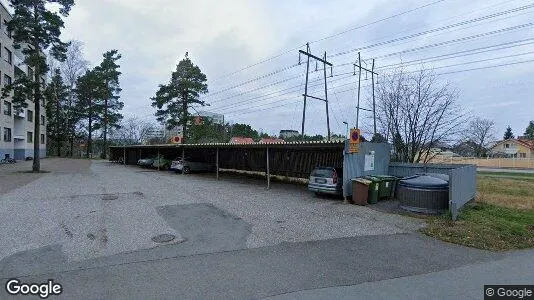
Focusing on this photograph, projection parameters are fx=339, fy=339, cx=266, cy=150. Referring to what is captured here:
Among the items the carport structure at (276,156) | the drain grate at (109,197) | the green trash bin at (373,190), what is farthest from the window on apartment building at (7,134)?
the green trash bin at (373,190)

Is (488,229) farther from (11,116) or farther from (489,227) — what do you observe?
(11,116)

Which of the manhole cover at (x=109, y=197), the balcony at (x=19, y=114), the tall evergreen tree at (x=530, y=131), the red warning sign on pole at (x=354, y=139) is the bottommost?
the manhole cover at (x=109, y=197)

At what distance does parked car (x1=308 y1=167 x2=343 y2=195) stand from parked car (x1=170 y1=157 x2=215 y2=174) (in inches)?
615

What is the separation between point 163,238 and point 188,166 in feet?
68.3

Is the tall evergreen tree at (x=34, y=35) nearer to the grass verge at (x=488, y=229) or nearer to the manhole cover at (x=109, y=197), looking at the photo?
the manhole cover at (x=109, y=197)

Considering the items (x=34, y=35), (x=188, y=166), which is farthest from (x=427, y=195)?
(x=34, y=35)

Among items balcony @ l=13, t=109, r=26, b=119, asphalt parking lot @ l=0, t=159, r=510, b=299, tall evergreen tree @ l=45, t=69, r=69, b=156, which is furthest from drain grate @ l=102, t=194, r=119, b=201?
tall evergreen tree @ l=45, t=69, r=69, b=156

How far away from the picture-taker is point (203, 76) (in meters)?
46.1

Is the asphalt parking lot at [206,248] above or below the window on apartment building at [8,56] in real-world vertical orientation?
below

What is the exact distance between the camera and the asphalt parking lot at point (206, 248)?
17.6 feet

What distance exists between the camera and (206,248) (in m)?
7.24

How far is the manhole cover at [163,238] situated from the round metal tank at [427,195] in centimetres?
826

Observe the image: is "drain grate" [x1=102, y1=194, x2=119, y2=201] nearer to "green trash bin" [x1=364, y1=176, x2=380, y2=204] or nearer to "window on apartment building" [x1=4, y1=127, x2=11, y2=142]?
"green trash bin" [x1=364, y1=176, x2=380, y2=204]

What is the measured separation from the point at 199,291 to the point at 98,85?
57108 mm
